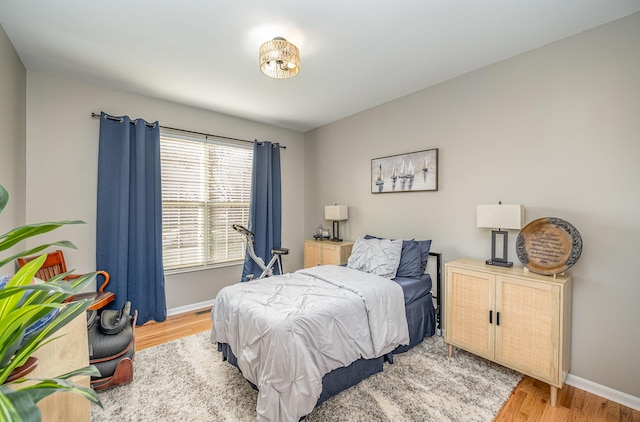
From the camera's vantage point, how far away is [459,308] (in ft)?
8.53

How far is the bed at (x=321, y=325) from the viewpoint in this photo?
5.80 ft

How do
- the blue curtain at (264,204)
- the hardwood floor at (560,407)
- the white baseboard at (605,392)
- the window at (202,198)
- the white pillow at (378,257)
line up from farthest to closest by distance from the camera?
the blue curtain at (264,204) < the window at (202,198) < the white pillow at (378,257) < the white baseboard at (605,392) < the hardwood floor at (560,407)

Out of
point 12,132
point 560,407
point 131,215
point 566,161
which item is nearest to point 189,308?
point 131,215

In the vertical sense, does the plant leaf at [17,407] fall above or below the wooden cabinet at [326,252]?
above

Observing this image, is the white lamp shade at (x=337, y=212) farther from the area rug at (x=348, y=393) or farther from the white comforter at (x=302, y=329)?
the area rug at (x=348, y=393)

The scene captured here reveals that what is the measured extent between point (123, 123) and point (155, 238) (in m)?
1.38

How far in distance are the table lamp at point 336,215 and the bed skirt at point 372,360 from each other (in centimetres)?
166

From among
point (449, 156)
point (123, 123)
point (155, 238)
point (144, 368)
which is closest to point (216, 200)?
point (155, 238)

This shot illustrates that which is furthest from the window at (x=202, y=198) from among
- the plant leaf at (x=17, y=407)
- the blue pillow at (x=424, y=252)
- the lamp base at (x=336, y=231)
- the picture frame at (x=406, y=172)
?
the plant leaf at (x=17, y=407)

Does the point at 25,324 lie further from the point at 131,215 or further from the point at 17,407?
the point at 131,215

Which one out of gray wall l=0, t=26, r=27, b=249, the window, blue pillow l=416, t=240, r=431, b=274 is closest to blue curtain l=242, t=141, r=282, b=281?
the window

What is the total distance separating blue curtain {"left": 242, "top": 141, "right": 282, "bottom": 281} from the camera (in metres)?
4.32

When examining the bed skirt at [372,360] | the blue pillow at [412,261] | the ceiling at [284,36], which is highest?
the ceiling at [284,36]

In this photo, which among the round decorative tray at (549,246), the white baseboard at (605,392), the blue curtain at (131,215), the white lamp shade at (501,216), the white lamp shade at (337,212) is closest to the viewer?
the white baseboard at (605,392)
